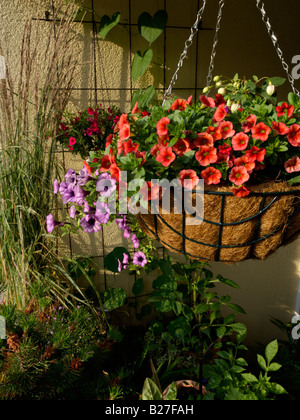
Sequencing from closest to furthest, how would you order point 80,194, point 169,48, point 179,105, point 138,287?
point 179,105 < point 80,194 < point 169,48 < point 138,287

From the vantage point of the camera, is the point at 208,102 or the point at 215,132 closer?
the point at 215,132

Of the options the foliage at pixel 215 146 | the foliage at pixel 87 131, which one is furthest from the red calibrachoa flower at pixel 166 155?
the foliage at pixel 87 131

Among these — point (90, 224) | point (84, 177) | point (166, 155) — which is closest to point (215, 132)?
point (166, 155)

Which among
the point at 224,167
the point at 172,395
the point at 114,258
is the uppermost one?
the point at 224,167

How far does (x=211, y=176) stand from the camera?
0.79 metres

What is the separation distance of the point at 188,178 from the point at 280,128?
0.79 ft

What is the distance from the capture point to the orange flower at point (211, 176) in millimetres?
779

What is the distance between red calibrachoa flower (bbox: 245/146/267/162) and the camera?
30.7 inches

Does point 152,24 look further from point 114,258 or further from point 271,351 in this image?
point 271,351

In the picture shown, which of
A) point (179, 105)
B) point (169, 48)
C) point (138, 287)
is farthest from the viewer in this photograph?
point (138, 287)

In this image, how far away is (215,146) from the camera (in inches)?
33.4

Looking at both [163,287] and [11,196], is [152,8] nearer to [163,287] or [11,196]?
[11,196]

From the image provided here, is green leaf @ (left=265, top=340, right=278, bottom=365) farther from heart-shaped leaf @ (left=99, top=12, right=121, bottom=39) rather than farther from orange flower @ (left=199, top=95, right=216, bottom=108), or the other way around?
heart-shaped leaf @ (left=99, top=12, right=121, bottom=39)

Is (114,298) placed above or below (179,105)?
below
